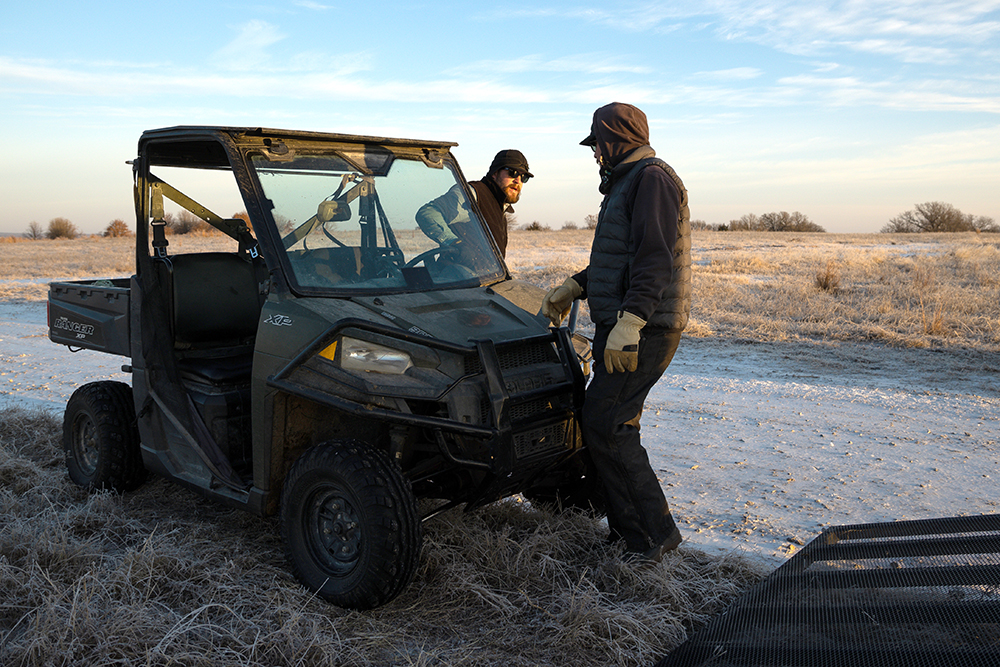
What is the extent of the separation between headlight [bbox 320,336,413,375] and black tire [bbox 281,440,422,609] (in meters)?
0.36

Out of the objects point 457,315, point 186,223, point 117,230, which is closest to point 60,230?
point 117,230

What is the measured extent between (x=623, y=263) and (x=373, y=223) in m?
1.41

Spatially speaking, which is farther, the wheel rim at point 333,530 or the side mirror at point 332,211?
the side mirror at point 332,211

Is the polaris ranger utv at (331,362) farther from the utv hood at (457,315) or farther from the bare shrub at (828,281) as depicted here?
the bare shrub at (828,281)

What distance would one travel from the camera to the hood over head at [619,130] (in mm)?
3855

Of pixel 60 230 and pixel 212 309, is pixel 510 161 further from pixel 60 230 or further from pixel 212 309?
pixel 60 230

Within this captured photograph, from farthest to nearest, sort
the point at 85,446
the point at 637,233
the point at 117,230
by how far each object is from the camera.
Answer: the point at 117,230 < the point at 85,446 < the point at 637,233

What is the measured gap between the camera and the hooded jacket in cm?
361

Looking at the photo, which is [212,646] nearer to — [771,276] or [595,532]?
[595,532]

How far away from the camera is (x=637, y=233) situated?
3.67 m

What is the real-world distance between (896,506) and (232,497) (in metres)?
3.81

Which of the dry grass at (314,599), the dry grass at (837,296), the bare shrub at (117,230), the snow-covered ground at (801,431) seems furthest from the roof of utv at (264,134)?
the bare shrub at (117,230)

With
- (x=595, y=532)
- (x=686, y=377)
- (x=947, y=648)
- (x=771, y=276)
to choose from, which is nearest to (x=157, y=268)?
(x=595, y=532)

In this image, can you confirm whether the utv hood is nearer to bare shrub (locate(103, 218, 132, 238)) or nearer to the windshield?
the windshield
